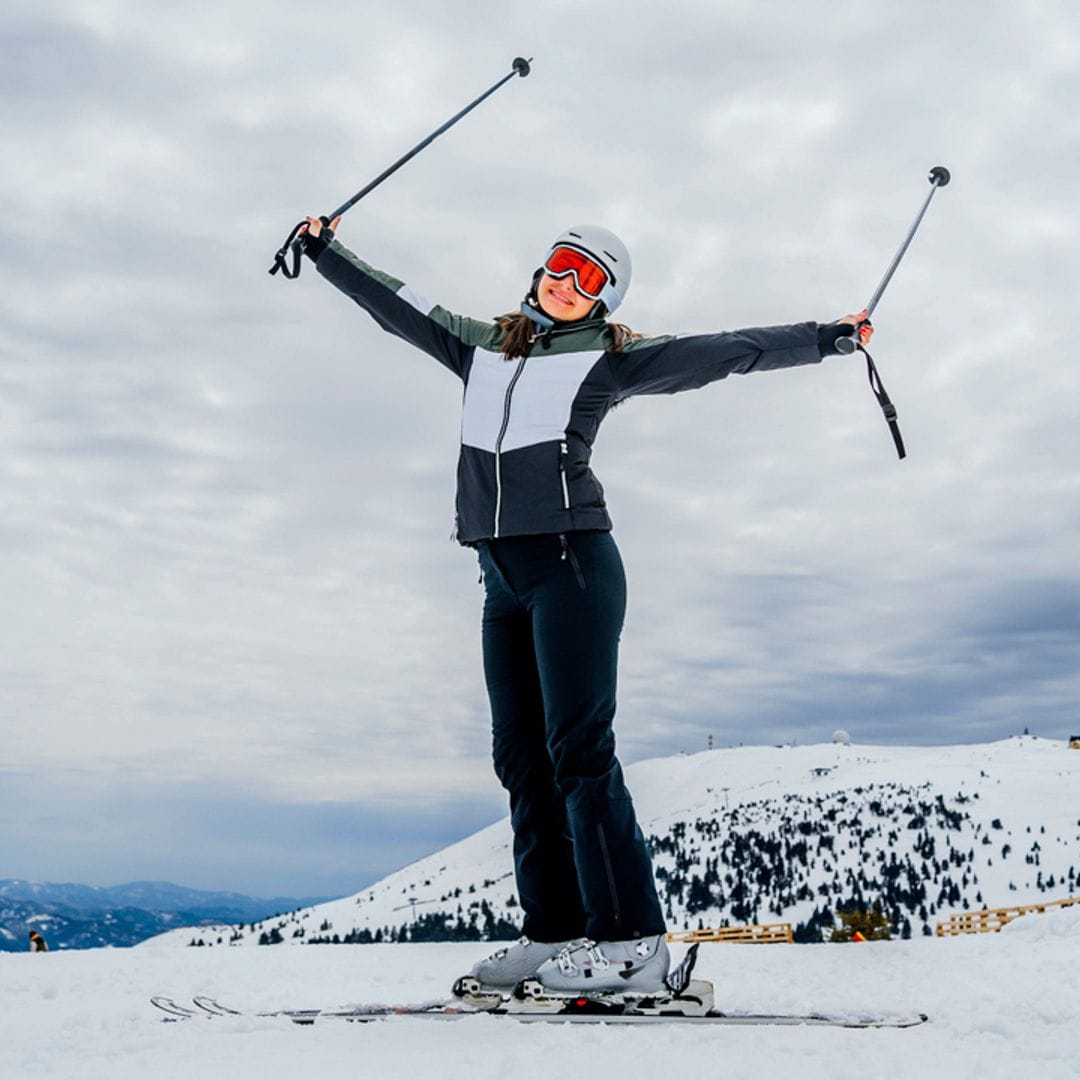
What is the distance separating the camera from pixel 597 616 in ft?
13.9

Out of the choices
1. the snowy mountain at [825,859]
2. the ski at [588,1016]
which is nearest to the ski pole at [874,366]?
the ski at [588,1016]

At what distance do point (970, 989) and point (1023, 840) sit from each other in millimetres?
147333

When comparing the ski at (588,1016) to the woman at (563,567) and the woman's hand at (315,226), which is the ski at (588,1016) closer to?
the woman at (563,567)

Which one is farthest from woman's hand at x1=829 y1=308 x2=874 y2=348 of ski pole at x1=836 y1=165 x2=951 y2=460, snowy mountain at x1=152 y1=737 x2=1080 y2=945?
snowy mountain at x1=152 y1=737 x2=1080 y2=945

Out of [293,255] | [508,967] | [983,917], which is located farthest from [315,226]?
[983,917]

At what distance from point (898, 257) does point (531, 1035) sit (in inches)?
143

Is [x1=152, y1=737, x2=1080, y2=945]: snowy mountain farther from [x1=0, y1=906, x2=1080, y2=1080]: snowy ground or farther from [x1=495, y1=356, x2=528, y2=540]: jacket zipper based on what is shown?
[x1=495, y1=356, x2=528, y2=540]: jacket zipper

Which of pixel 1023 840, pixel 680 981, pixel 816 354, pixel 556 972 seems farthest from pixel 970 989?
pixel 1023 840

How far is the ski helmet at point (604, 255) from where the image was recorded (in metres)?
4.69

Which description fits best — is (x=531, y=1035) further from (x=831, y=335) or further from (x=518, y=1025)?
(x=831, y=335)

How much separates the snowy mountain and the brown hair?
8384 centimetres

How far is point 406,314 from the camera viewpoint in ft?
16.1

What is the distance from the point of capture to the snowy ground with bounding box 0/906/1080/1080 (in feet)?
9.32

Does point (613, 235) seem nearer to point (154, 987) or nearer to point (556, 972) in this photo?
point (556, 972)
